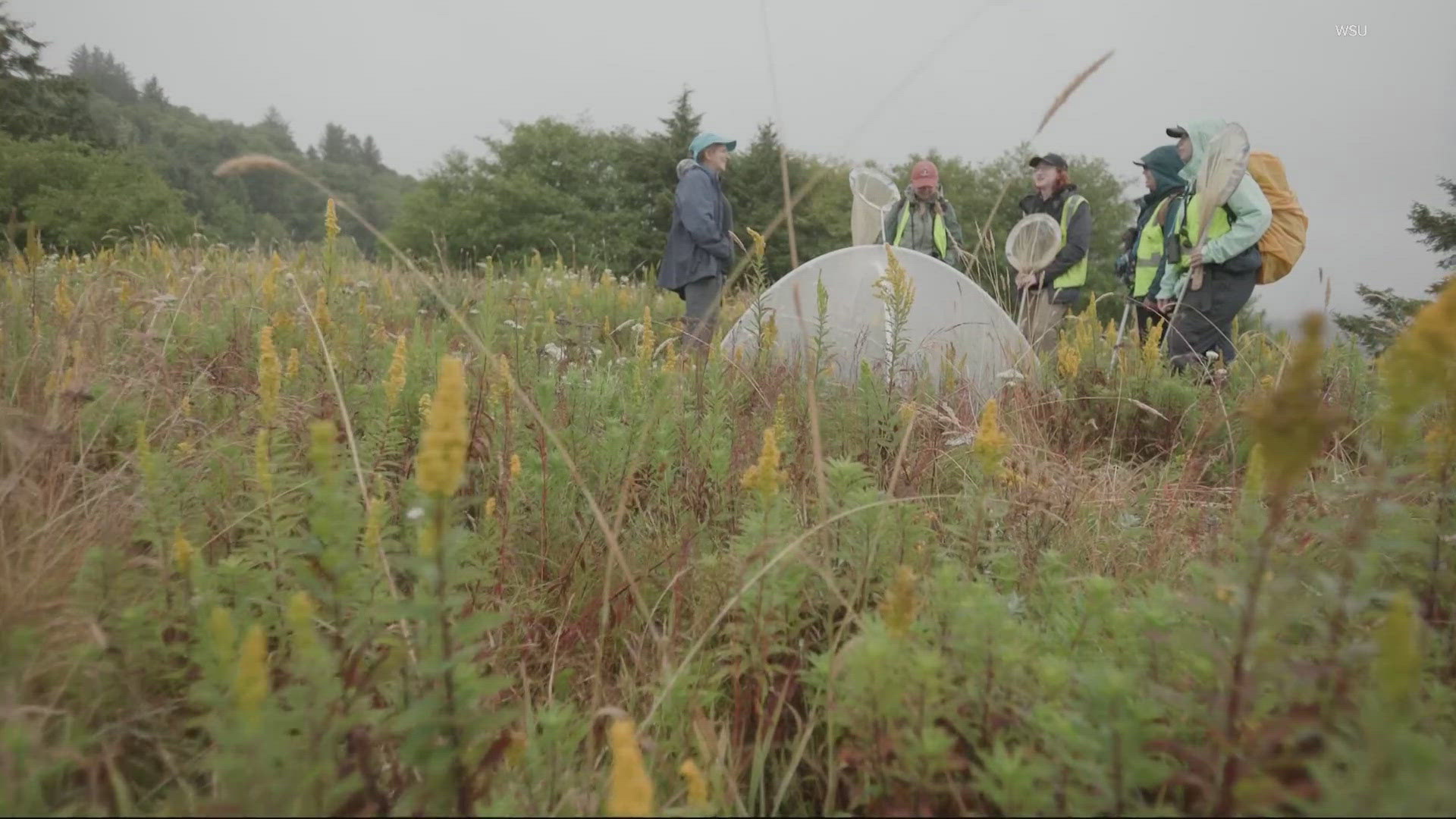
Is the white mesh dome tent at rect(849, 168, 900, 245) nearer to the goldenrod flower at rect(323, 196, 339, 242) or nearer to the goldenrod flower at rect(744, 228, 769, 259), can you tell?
the goldenrod flower at rect(744, 228, 769, 259)

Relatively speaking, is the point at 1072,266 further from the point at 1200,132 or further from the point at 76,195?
the point at 76,195

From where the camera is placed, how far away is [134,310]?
11.8ft

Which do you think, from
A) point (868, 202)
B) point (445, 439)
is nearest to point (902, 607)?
point (445, 439)

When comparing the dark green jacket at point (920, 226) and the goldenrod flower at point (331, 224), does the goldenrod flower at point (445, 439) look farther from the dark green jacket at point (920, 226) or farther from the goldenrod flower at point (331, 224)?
the dark green jacket at point (920, 226)

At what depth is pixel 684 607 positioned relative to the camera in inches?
69.4

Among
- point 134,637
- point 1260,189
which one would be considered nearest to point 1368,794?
point 134,637

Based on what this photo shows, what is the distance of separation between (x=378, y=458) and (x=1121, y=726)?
202cm

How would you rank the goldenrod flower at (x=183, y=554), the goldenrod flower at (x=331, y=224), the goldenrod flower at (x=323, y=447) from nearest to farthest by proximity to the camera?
the goldenrod flower at (x=323, y=447) → the goldenrod flower at (x=183, y=554) → the goldenrod flower at (x=331, y=224)

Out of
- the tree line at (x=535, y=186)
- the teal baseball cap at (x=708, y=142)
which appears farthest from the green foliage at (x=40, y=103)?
the teal baseball cap at (x=708, y=142)

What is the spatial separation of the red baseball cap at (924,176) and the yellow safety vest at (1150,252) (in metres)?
2.08

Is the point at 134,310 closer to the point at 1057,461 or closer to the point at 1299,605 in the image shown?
the point at 1057,461

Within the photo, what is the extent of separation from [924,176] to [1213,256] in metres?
3.11

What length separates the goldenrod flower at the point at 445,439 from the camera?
875mm

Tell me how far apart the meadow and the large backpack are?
287 centimetres
